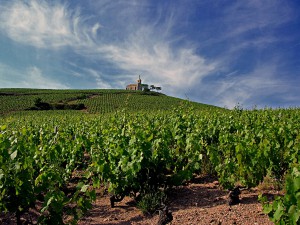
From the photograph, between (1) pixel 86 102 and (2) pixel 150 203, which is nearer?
(2) pixel 150 203

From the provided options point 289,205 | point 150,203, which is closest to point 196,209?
point 150,203

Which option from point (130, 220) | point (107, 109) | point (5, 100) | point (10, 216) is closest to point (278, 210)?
point (130, 220)

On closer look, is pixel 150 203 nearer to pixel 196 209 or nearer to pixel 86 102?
pixel 196 209

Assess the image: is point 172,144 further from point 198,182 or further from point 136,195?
point 136,195

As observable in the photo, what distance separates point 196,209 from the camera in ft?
17.8

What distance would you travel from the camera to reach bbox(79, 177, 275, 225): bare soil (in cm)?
475

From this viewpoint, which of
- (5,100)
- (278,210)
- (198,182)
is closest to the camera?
(278,210)

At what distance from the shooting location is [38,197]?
490 centimetres

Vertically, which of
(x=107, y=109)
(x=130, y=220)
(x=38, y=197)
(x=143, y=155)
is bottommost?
(x=130, y=220)

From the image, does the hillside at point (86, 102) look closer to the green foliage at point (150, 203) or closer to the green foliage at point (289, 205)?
the green foliage at point (150, 203)

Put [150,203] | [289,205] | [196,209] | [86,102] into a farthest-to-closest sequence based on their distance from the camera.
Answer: [86,102]
[150,203]
[196,209]
[289,205]

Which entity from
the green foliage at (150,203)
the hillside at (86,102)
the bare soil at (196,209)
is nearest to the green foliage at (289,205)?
the bare soil at (196,209)

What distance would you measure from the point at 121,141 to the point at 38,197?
2053 mm

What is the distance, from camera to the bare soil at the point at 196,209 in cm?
475
